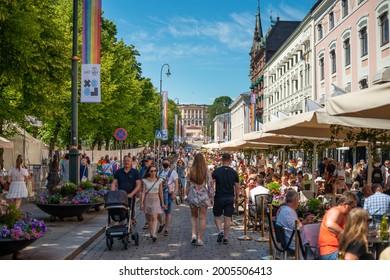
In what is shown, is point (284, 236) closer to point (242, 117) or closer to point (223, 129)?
point (242, 117)

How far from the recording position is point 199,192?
424 inches

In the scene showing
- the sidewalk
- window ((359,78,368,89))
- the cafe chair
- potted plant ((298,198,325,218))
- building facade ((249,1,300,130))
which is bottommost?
the sidewalk

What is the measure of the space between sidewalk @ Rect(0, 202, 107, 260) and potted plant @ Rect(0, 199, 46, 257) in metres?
0.33

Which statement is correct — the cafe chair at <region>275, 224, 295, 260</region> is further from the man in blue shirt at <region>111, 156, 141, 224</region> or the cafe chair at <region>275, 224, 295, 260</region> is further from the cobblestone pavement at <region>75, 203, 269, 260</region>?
the man in blue shirt at <region>111, 156, 141, 224</region>

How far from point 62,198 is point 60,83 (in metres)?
7.67


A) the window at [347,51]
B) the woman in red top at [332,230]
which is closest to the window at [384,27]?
the window at [347,51]

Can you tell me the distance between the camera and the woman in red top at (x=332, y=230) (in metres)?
6.49

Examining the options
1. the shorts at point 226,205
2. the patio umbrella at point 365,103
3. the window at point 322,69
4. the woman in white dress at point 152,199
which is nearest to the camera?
the patio umbrella at point 365,103

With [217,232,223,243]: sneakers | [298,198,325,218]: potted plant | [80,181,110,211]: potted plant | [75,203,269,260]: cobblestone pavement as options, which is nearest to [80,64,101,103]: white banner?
[80,181,110,211]: potted plant

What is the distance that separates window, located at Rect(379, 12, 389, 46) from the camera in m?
26.7

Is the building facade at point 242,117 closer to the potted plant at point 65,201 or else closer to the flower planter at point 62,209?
the potted plant at point 65,201

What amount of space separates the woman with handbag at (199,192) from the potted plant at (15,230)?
3.07 m

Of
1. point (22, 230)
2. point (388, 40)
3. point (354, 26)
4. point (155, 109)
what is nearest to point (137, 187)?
point (22, 230)
